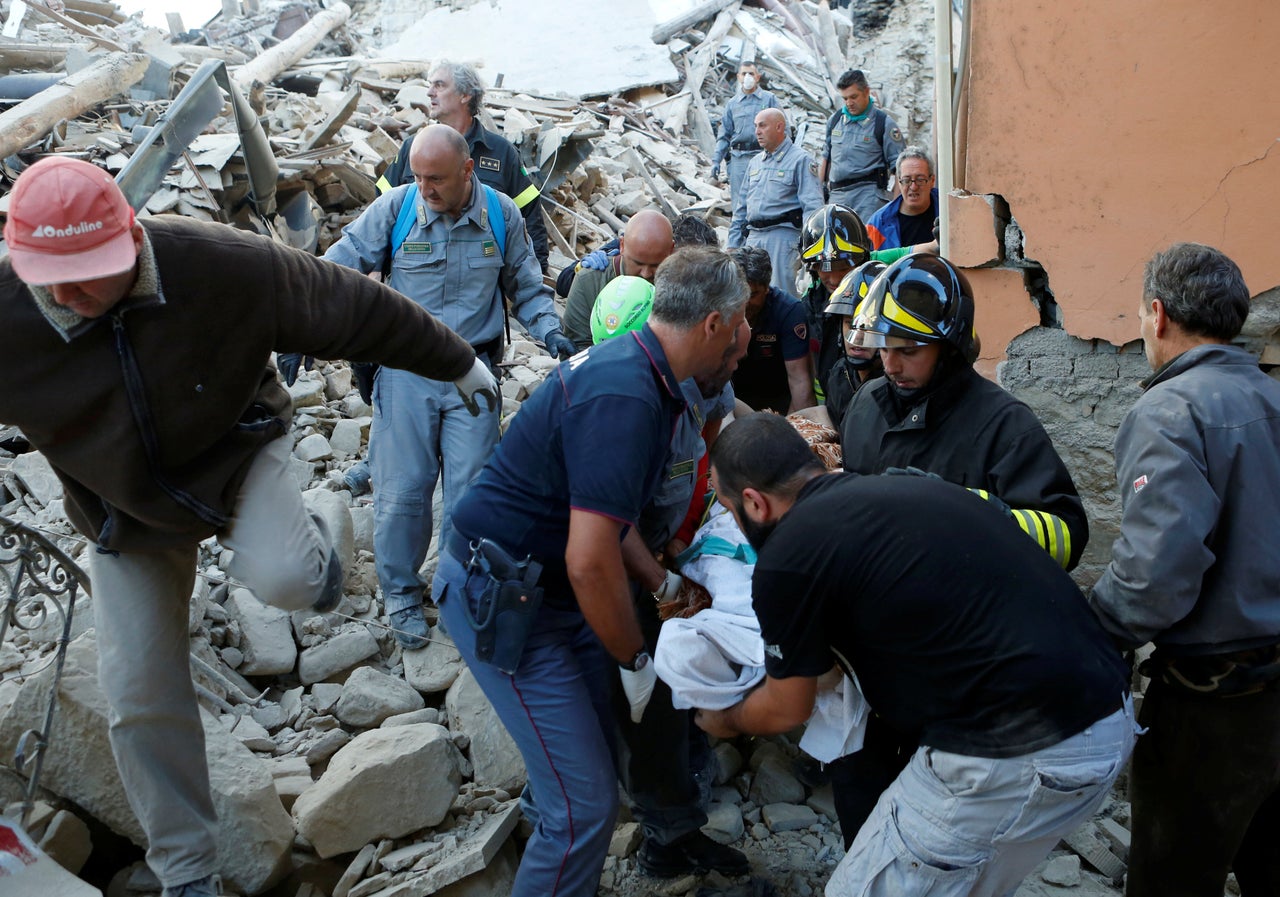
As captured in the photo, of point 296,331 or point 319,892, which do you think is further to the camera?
point 319,892

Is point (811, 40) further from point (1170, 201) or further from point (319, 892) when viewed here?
point (319, 892)

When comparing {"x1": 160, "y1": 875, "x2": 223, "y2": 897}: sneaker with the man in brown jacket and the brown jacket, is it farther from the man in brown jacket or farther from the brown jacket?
the brown jacket

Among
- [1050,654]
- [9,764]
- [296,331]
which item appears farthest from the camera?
[9,764]

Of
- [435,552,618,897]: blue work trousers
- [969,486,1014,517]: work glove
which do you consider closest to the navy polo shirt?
[435,552,618,897]: blue work trousers

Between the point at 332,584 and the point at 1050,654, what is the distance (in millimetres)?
1860

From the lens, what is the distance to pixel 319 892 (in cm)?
315

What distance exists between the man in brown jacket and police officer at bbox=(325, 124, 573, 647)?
4.63 feet

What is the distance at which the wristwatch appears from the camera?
2.65 m

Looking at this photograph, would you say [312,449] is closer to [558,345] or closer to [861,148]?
[558,345]

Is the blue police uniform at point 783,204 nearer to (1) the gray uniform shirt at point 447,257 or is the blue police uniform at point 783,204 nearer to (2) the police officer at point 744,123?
(2) the police officer at point 744,123

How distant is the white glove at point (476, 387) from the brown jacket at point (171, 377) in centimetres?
56

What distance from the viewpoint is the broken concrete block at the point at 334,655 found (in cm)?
406

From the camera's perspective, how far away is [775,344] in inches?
175

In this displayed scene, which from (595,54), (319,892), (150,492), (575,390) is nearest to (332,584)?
(150,492)
